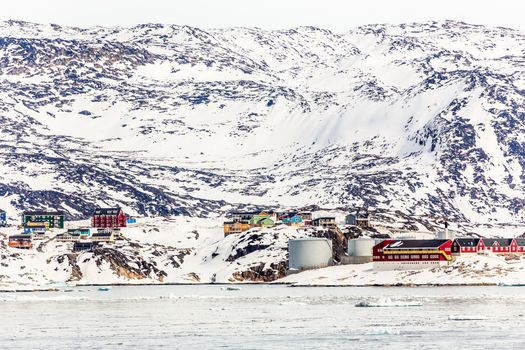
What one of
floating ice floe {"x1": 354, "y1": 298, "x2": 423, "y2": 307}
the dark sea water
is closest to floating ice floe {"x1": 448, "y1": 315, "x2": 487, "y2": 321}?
the dark sea water

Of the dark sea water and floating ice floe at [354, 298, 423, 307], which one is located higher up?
floating ice floe at [354, 298, 423, 307]

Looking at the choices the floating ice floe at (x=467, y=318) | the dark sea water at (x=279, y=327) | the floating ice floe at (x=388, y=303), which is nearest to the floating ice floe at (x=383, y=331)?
the dark sea water at (x=279, y=327)

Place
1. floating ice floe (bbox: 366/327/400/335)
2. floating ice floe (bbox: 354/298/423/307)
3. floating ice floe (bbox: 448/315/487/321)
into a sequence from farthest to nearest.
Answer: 1. floating ice floe (bbox: 354/298/423/307)
2. floating ice floe (bbox: 448/315/487/321)
3. floating ice floe (bbox: 366/327/400/335)

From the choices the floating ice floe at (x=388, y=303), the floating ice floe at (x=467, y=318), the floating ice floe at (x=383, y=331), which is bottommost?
the floating ice floe at (x=383, y=331)

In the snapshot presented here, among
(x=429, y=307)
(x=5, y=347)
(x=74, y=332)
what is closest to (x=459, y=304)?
(x=429, y=307)

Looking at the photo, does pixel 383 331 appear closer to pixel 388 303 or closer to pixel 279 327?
pixel 279 327

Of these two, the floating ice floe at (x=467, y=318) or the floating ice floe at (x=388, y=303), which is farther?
the floating ice floe at (x=388, y=303)

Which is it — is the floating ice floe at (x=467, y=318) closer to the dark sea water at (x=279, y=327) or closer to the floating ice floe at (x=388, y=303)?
the dark sea water at (x=279, y=327)

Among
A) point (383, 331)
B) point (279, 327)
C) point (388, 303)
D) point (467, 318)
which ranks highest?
point (388, 303)

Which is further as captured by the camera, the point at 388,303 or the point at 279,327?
the point at 388,303

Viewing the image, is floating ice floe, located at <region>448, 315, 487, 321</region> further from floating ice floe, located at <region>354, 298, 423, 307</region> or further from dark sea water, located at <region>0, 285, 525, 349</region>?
floating ice floe, located at <region>354, 298, 423, 307</region>

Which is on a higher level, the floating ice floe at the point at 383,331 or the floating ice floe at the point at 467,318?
the floating ice floe at the point at 467,318

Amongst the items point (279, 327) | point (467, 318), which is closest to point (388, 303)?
point (467, 318)
